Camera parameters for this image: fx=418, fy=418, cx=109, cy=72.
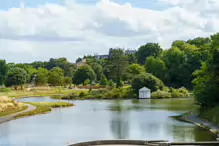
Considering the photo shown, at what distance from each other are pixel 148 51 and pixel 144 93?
214 ft

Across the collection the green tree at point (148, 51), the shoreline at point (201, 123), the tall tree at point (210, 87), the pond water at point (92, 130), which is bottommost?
the pond water at point (92, 130)

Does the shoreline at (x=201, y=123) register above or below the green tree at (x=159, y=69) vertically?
below

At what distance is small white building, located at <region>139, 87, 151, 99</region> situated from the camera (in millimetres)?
79750

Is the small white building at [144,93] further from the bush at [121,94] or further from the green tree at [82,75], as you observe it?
the green tree at [82,75]

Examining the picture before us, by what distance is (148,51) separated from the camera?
144 metres

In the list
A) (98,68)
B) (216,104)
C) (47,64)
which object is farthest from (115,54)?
(47,64)

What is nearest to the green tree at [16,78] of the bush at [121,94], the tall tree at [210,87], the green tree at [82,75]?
the green tree at [82,75]

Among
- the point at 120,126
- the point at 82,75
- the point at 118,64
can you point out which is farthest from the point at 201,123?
the point at 82,75

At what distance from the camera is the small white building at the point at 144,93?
79.8 metres

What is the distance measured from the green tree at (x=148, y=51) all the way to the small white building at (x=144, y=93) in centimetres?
6226

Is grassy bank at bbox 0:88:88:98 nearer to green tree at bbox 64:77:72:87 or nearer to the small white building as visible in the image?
green tree at bbox 64:77:72:87

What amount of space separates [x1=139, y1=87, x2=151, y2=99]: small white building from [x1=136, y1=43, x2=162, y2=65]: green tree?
62257 mm

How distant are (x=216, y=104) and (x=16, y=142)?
20334 mm

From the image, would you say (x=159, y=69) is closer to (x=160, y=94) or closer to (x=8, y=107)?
(x=160, y=94)
